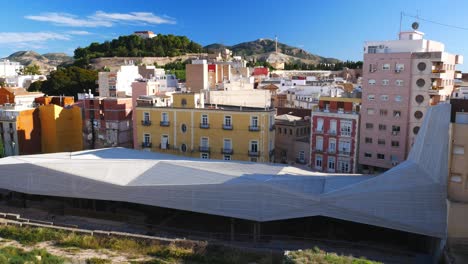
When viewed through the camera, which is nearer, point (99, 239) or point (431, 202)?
point (431, 202)

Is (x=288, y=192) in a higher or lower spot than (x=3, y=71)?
lower

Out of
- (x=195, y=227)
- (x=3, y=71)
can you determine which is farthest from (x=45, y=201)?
(x=3, y=71)

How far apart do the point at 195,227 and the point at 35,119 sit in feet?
68.8

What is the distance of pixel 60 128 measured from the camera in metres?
37.5

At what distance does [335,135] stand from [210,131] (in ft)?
28.9

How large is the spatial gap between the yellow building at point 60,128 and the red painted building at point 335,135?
66.2 ft

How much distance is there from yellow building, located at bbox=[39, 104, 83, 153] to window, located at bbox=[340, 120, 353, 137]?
21876 mm

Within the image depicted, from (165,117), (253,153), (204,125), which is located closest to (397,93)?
(253,153)

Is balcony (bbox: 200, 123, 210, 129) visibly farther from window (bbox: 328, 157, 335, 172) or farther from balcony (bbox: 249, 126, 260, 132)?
window (bbox: 328, 157, 335, 172)

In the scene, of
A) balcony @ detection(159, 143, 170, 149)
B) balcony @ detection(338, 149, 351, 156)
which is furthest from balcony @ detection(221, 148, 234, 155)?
balcony @ detection(338, 149, 351, 156)

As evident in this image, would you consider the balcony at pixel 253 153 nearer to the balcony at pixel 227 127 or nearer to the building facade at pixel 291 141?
the balcony at pixel 227 127

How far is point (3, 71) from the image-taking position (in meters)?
99.9

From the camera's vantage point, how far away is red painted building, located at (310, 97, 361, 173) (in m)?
31.2

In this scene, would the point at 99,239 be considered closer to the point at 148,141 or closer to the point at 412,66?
the point at 148,141
